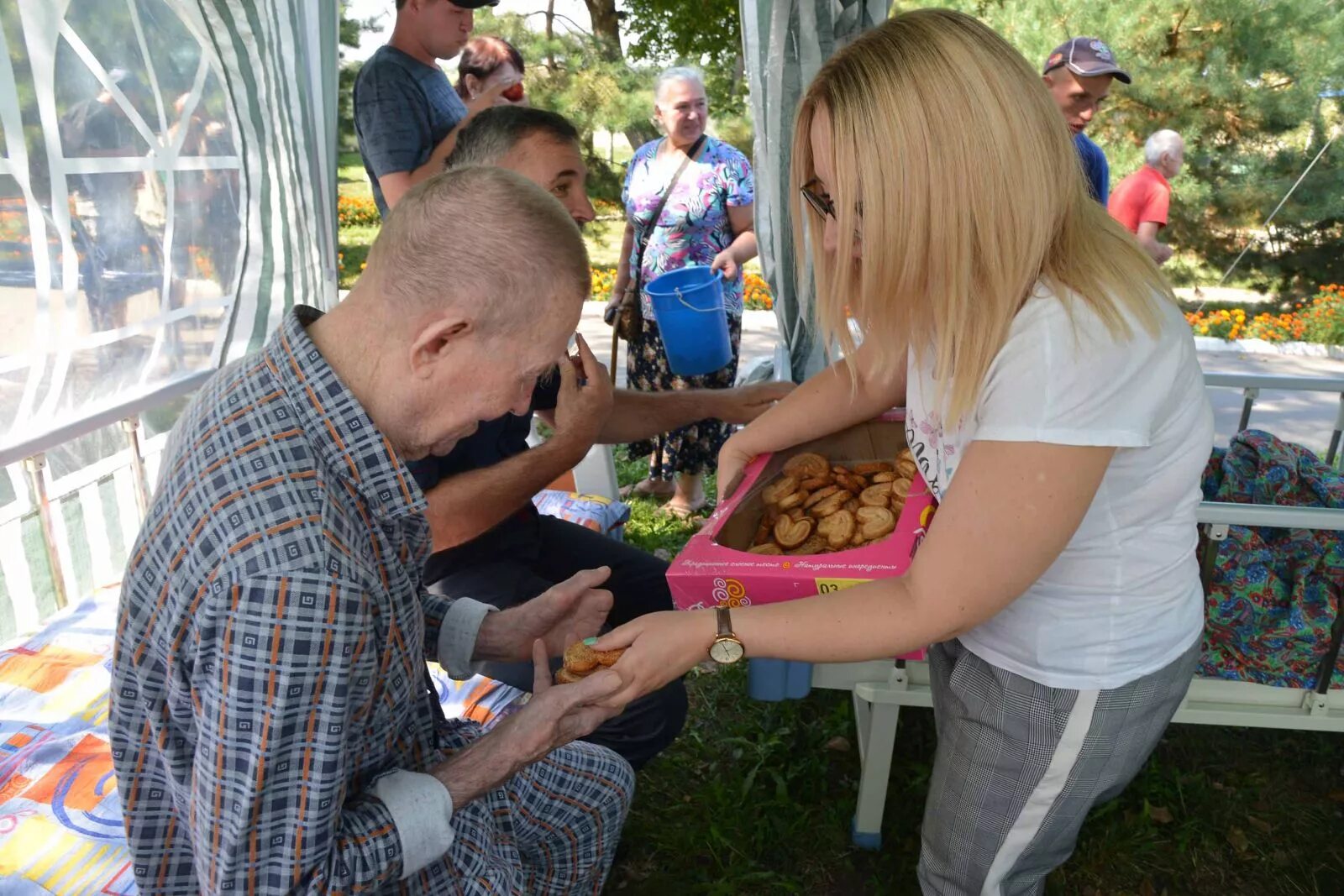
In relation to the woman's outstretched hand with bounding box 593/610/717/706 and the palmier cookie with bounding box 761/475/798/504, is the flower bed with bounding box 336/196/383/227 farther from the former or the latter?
the woman's outstretched hand with bounding box 593/610/717/706

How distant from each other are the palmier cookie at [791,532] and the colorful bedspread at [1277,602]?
1.14 metres

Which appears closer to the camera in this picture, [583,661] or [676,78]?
[583,661]

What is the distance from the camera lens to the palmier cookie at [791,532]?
1.90 meters

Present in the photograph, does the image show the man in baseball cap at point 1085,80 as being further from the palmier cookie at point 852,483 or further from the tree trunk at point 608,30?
the tree trunk at point 608,30

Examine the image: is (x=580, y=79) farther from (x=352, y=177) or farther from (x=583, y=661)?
(x=583, y=661)

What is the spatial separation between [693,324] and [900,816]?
187 centimetres

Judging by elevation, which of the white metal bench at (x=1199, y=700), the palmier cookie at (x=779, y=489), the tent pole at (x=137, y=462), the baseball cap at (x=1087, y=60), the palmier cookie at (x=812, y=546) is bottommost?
the white metal bench at (x=1199, y=700)

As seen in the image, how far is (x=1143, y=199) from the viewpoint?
256 inches

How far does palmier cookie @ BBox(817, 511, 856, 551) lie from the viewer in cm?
187

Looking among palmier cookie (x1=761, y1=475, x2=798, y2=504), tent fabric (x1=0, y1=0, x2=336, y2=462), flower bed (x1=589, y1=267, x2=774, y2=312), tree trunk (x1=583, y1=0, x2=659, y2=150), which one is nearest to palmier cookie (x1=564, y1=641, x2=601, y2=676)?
palmier cookie (x1=761, y1=475, x2=798, y2=504)

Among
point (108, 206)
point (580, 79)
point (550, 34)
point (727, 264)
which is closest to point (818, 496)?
point (108, 206)

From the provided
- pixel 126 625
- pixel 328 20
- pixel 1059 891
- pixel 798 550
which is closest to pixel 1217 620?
pixel 1059 891

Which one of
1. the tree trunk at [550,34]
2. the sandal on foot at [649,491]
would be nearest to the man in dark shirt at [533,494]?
the sandal on foot at [649,491]

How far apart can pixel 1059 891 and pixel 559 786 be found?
1.48 metres
